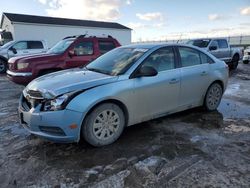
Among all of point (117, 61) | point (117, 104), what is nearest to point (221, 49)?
point (117, 61)

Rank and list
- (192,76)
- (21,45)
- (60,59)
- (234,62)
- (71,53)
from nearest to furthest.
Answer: (192,76) → (60,59) → (71,53) → (21,45) → (234,62)

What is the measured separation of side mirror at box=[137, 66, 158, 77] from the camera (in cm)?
405

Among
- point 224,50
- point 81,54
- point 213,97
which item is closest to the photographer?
point 213,97

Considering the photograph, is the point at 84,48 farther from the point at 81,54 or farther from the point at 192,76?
the point at 192,76

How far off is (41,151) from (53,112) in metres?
0.74

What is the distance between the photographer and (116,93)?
3.76m

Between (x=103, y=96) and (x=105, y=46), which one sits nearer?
(x=103, y=96)

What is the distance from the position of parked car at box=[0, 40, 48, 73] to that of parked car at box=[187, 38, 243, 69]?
8.62 m

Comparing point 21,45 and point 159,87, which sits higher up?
point 21,45

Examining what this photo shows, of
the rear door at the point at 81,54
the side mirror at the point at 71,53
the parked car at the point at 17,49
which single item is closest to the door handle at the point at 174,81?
the rear door at the point at 81,54

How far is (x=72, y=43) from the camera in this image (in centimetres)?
791

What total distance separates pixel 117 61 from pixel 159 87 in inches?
36.1

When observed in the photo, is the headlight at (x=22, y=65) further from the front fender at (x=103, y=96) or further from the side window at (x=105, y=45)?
the front fender at (x=103, y=96)

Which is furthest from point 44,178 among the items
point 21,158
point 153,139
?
point 153,139
